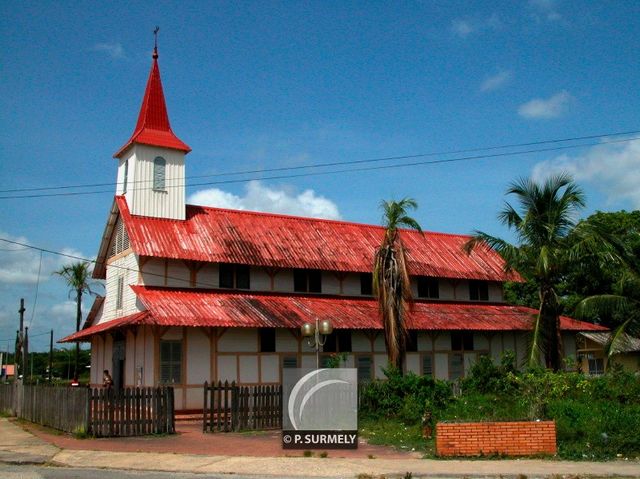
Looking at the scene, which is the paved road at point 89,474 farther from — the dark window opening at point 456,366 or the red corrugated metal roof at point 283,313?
the dark window opening at point 456,366

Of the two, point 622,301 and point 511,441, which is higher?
point 622,301

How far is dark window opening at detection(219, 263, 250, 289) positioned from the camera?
29641 millimetres

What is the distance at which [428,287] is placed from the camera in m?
35.1

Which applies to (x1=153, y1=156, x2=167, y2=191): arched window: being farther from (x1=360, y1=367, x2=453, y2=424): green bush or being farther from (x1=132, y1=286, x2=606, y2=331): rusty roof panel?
(x1=360, y1=367, x2=453, y2=424): green bush

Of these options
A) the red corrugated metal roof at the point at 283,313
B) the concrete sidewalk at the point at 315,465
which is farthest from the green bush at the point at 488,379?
the concrete sidewalk at the point at 315,465

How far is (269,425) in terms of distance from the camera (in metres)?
20.0

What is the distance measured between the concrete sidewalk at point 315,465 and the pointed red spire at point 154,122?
17.9 m

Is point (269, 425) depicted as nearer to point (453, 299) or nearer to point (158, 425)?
point (158, 425)

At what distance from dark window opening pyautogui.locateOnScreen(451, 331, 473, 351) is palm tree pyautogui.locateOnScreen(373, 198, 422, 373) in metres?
8.76

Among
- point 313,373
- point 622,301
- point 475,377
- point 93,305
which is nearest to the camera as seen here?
point 313,373

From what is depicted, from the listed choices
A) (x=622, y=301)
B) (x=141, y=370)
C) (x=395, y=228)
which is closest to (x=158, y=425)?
(x=141, y=370)

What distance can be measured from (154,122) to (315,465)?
72.8 feet

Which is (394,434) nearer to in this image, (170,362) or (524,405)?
(524,405)

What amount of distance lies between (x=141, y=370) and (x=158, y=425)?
8148mm
